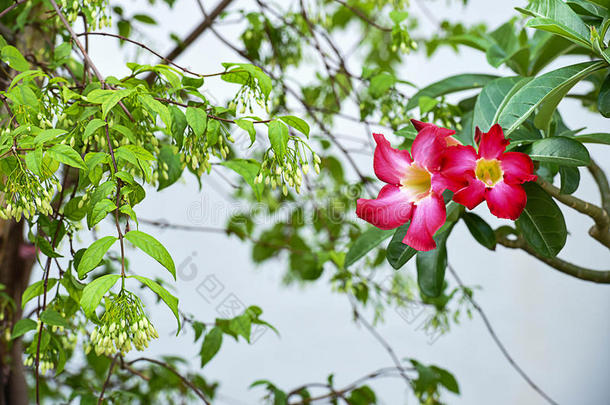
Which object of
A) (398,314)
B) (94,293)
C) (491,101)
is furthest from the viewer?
(398,314)

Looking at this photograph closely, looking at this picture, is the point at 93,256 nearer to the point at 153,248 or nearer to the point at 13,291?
the point at 153,248

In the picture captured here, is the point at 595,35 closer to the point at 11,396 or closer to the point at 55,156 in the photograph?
the point at 55,156

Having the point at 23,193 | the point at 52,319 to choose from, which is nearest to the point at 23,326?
the point at 52,319

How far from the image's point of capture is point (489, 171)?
0.47 metres

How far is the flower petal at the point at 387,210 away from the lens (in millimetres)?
471

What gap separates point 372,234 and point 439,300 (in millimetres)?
→ 363

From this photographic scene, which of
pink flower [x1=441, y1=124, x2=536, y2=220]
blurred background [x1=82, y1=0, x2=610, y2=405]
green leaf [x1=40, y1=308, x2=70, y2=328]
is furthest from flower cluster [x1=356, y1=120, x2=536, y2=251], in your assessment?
blurred background [x1=82, y1=0, x2=610, y2=405]

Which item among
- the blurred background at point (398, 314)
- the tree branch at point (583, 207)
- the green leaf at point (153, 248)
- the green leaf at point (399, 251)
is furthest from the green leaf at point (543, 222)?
the blurred background at point (398, 314)

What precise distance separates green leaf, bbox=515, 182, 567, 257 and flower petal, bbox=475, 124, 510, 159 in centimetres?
14

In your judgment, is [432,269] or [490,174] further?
[432,269]

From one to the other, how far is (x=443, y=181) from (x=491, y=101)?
0.24 m

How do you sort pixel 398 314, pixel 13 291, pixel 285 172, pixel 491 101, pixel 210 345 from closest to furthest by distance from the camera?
pixel 285 172 → pixel 491 101 → pixel 210 345 → pixel 13 291 → pixel 398 314

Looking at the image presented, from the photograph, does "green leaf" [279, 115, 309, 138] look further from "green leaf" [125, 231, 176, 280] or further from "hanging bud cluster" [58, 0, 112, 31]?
"hanging bud cluster" [58, 0, 112, 31]

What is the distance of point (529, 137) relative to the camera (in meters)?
0.60
